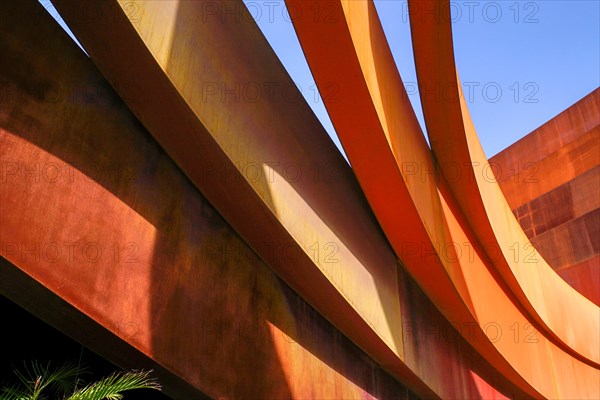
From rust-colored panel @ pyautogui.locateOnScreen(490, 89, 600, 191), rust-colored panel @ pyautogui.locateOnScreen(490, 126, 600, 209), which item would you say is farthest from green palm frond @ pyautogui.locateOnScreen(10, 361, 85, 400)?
rust-colored panel @ pyautogui.locateOnScreen(490, 89, 600, 191)

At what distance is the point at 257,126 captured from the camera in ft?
18.3

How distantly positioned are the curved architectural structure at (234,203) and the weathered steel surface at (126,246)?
0.02m

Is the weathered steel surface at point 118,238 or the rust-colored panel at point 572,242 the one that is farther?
the rust-colored panel at point 572,242

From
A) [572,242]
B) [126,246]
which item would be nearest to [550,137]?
[572,242]

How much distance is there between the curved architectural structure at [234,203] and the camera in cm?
432

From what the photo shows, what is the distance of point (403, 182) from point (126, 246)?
9.53 feet

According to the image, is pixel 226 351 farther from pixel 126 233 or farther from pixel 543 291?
pixel 543 291

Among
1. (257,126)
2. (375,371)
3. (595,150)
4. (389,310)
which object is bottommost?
(375,371)

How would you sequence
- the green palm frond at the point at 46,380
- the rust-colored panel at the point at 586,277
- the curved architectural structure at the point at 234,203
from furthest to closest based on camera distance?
the rust-colored panel at the point at 586,277 < the curved architectural structure at the point at 234,203 < the green palm frond at the point at 46,380

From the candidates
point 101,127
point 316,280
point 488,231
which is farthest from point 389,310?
point 101,127

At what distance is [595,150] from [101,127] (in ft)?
48.1

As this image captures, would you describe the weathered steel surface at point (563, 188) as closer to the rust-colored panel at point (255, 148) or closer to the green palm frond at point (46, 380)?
the rust-colored panel at point (255, 148)

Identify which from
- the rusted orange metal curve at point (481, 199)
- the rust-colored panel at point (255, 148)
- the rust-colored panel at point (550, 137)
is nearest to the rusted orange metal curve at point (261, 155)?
the rust-colored panel at point (255, 148)

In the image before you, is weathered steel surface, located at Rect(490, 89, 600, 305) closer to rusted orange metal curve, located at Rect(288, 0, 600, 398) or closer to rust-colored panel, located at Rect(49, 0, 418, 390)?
rusted orange metal curve, located at Rect(288, 0, 600, 398)
